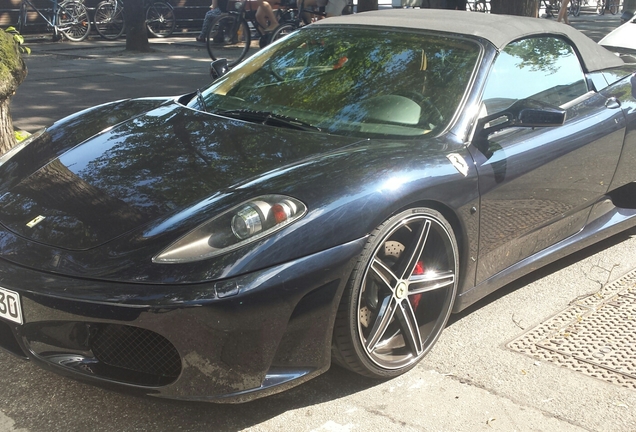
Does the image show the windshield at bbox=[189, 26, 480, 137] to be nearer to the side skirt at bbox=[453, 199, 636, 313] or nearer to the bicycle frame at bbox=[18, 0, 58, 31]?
the side skirt at bbox=[453, 199, 636, 313]

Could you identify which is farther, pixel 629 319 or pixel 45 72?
pixel 45 72

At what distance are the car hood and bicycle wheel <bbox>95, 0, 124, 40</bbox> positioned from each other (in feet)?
42.4

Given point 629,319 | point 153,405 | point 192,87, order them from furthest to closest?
point 192,87, point 629,319, point 153,405

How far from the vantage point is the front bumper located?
254cm

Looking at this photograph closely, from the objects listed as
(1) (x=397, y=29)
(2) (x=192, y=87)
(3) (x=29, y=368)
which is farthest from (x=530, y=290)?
(2) (x=192, y=87)

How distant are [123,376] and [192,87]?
7843 millimetres

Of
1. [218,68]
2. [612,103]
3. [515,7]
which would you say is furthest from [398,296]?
[515,7]

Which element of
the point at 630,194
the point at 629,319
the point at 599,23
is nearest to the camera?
the point at 629,319

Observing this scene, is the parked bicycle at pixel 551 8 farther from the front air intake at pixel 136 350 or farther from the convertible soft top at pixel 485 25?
the front air intake at pixel 136 350

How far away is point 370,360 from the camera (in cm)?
303

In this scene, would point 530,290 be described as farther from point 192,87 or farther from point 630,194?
point 192,87

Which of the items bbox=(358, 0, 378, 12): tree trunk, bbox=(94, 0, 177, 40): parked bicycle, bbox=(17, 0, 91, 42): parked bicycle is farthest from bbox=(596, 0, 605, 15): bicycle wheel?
bbox=(17, 0, 91, 42): parked bicycle

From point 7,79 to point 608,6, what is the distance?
2955 centimetres

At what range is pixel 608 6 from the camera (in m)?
30.9
